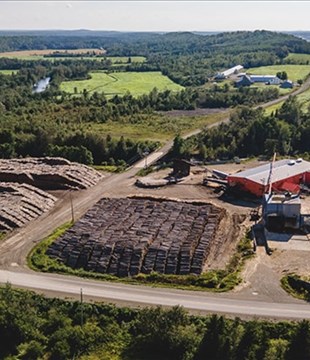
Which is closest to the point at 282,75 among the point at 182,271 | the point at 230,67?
the point at 230,67

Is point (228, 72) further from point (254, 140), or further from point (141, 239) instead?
point (141, 239)

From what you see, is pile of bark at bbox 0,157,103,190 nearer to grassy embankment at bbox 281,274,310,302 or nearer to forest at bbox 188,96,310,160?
forest at bbox 188,96,310,160

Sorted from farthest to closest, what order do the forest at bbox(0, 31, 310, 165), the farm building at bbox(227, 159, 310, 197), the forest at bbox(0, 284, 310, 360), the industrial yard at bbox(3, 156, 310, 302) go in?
the forest at bbox(0, 31, 310, 165), the farm building at bbox(227, 159, 310, 197), the industrial yard at bbox(3, 156, 310, 302), the forest at bbox(0, 284, 310, 360)

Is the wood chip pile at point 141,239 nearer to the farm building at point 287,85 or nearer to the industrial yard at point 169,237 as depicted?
the industrial yard at point 169,237

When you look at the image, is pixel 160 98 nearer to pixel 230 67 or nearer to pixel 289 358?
pixel 230 67

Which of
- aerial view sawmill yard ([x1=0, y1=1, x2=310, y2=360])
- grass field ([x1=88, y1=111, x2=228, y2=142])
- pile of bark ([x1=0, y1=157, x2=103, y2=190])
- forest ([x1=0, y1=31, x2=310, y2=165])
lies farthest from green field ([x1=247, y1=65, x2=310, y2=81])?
pile of bark ([x1=0, y1=157, x2=103, y2=190])

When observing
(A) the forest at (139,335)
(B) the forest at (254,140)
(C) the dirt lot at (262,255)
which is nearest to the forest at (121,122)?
(B) the forest at (254,140)
